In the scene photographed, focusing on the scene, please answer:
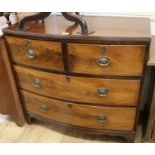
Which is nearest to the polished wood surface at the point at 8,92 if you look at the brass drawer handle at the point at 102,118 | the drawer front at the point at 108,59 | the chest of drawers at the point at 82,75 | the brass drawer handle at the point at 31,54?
the chest of drawers at the point at 82,75

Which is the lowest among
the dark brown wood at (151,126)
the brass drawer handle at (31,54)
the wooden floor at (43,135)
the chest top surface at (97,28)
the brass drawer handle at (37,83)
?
the wooden floor at (43,135)

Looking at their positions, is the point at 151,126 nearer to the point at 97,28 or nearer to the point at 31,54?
the point at 97,28

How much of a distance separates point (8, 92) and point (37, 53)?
0.49 metres

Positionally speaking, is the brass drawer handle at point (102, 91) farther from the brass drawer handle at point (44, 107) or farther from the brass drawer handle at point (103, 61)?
the brass drawer handle at point (44, 107)

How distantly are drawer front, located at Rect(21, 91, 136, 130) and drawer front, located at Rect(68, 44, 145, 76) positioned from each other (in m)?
0.28

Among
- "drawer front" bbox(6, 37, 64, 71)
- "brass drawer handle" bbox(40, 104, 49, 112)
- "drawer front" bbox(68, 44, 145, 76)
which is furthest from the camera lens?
"brass drawer handle" bbox(40, 104, 49, 112)

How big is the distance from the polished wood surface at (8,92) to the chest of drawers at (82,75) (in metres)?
0.04

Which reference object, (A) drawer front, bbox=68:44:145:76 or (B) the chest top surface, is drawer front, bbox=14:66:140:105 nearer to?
(A) drawer front, bbox=68:44:145:76

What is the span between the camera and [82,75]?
3.98 ft

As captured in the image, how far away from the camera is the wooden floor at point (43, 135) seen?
1.58 m

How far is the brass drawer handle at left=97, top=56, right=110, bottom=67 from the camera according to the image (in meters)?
1.11

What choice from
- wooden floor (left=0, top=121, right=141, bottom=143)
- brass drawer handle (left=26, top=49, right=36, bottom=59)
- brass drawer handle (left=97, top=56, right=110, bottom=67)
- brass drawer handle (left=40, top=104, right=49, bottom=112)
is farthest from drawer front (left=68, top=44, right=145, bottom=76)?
wooden floor (left=0, top=121, right=141, bottom=143)

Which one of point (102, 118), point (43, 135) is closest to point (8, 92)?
point (43, 135)

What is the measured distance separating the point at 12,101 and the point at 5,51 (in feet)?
1.39
